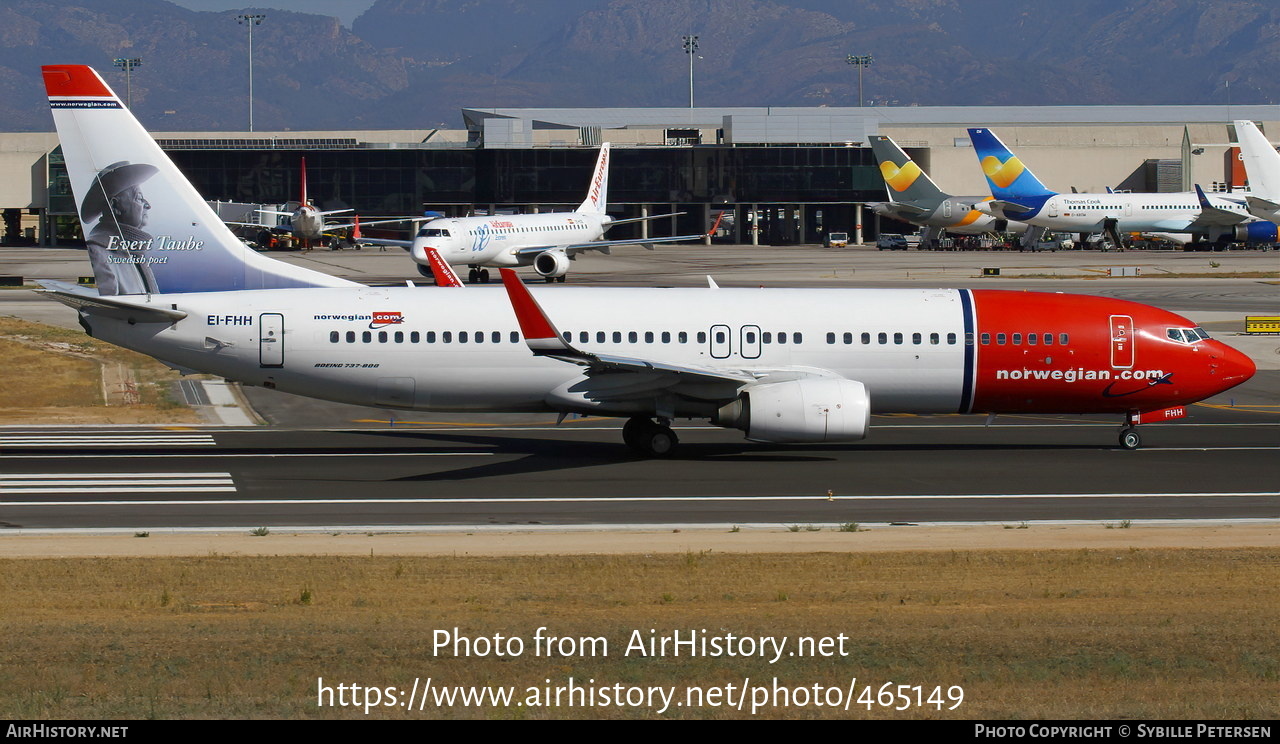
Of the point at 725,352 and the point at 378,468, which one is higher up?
the point at 725,352

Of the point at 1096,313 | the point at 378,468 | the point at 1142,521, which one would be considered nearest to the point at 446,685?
the point at 1142,521

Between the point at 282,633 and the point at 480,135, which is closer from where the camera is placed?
the point at 282,633

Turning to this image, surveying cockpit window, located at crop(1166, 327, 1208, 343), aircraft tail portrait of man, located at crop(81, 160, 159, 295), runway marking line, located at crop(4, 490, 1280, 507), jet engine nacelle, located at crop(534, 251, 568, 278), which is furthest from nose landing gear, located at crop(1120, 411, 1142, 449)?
jet engine nacelle, located at crop(534, 251, 568, 278)

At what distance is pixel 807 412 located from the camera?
2817 cm

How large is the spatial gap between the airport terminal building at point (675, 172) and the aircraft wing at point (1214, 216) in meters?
32.7

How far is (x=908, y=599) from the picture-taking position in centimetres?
1758

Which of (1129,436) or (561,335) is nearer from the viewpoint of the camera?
(561,335)

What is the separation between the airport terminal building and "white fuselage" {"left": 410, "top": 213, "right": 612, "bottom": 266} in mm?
67617

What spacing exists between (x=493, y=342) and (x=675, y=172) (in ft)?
416

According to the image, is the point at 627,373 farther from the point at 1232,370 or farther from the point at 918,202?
the point at 918,202

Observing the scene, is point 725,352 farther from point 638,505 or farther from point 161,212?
point 161,212

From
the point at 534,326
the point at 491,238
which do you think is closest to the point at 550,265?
the point at 491,238

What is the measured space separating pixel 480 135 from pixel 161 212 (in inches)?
5250
